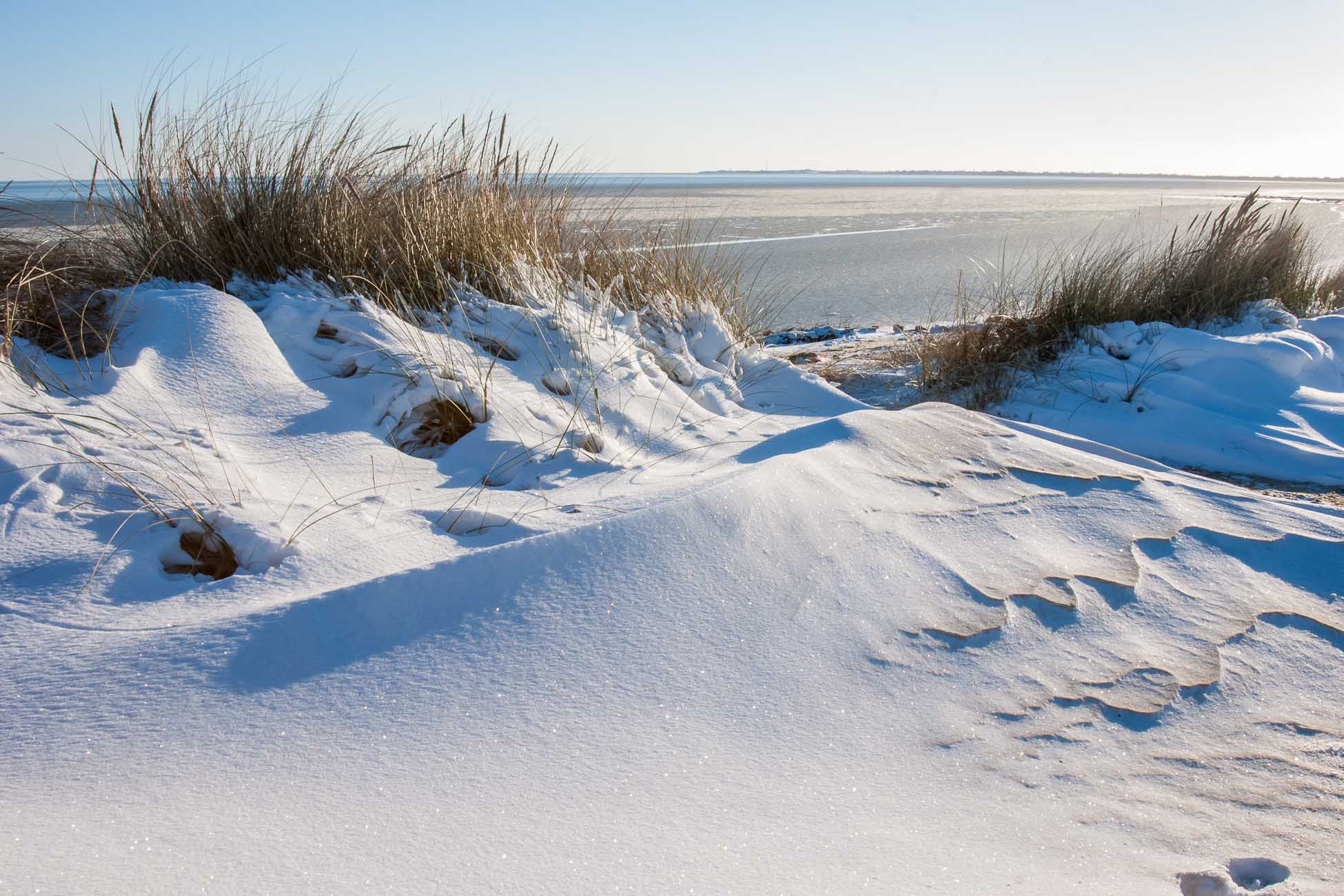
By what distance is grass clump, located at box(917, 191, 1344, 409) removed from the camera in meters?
4.10

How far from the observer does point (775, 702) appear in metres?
1.36

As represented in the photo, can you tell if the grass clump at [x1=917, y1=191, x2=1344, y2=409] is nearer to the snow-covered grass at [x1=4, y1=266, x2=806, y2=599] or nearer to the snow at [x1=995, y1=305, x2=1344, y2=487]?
the snow at [x1=995, y1=305, x2=1344, y2=487]

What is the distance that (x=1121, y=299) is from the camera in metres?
4.57

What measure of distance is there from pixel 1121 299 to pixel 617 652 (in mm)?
4253

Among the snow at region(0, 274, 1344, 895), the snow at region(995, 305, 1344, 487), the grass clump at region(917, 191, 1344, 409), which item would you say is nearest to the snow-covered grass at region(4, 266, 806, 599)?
the snow at region(0, 274, 1344, 895)

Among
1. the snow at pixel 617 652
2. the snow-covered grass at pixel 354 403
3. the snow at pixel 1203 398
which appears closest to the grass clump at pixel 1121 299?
the snow at pixel 1203 398

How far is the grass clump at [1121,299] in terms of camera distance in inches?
161

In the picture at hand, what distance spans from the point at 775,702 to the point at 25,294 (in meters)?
2.67

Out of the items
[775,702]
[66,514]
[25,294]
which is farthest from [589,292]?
[775,702]

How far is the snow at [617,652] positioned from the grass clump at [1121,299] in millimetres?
1592

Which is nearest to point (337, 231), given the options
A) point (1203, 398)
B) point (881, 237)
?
point (1203, 398)

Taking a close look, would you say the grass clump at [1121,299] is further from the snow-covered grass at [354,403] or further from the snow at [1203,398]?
the snow-covered grass at [354,403]

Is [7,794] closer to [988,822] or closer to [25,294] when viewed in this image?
[988,822]

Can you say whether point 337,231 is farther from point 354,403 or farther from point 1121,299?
point 1121,299
